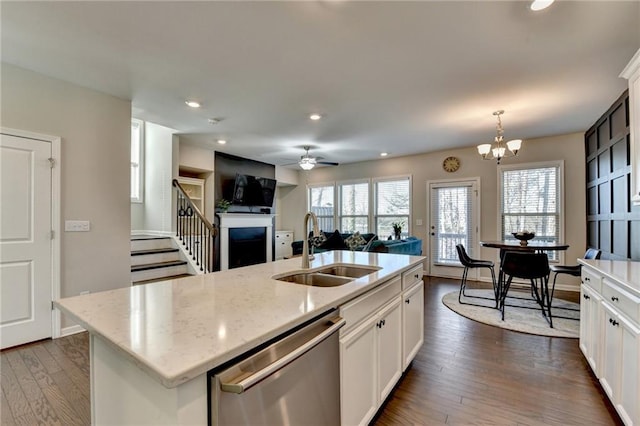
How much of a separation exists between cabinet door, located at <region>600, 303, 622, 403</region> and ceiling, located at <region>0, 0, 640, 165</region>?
2.04 meters

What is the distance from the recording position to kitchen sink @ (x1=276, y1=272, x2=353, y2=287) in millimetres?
1926

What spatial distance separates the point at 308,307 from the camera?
1191 millimetres

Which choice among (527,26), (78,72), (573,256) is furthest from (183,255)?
(573,256)

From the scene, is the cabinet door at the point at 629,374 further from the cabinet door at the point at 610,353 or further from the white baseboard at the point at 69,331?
the white baseboard at the point at 69,331

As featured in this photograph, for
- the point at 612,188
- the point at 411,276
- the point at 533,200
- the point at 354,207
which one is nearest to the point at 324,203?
the point at 354,207

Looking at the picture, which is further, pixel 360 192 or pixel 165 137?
pixel 360 192

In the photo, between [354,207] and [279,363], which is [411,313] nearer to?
[279,363]

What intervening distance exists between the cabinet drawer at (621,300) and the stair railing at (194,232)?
422 cm

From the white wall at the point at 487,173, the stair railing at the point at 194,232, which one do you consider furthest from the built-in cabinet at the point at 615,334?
the stair railing at the point at 194,232

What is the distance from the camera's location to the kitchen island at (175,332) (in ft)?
2.50

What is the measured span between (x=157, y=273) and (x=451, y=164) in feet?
18.8

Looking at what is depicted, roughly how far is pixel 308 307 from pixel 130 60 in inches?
109

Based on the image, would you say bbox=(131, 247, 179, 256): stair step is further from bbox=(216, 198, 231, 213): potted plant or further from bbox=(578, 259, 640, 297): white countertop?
bbox=(578, 259, 640, 297): white countertop

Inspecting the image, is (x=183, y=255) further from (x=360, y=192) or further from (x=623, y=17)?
(x=623, y=17)
